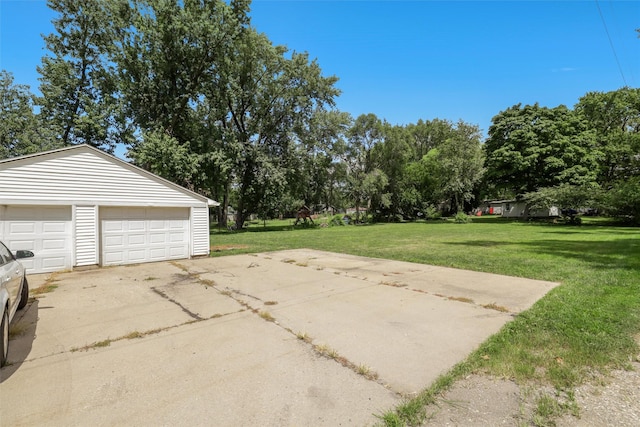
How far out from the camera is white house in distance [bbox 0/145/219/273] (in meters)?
8.20

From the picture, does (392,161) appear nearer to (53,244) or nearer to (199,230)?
(199,230)

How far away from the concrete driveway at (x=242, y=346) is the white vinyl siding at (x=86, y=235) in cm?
192

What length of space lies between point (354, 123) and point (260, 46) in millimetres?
12321

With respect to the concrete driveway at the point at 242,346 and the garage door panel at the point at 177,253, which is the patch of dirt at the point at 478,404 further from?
the garage door panel at the point at 177,253

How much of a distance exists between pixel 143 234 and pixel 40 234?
2.50 meters

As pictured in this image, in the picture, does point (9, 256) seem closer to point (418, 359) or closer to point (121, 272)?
point (121, 272)

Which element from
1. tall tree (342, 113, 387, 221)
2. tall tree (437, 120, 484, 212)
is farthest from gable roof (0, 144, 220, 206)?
tall tree (437, 120, 484, 212)

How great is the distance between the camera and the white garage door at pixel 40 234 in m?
8.09

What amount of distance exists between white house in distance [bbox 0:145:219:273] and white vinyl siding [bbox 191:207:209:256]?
222mm

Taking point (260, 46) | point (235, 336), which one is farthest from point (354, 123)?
point (235, 336)

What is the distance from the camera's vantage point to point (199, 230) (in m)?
11.4

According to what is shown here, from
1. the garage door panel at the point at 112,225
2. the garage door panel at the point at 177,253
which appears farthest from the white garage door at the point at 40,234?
the garage door panel at the point at 177,253

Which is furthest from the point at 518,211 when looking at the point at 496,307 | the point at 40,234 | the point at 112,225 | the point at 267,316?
the point at 40,234

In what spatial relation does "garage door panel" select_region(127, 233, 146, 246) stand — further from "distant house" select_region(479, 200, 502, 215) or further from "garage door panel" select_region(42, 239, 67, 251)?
"distant house" select_region(479, 200, 502, 215)
